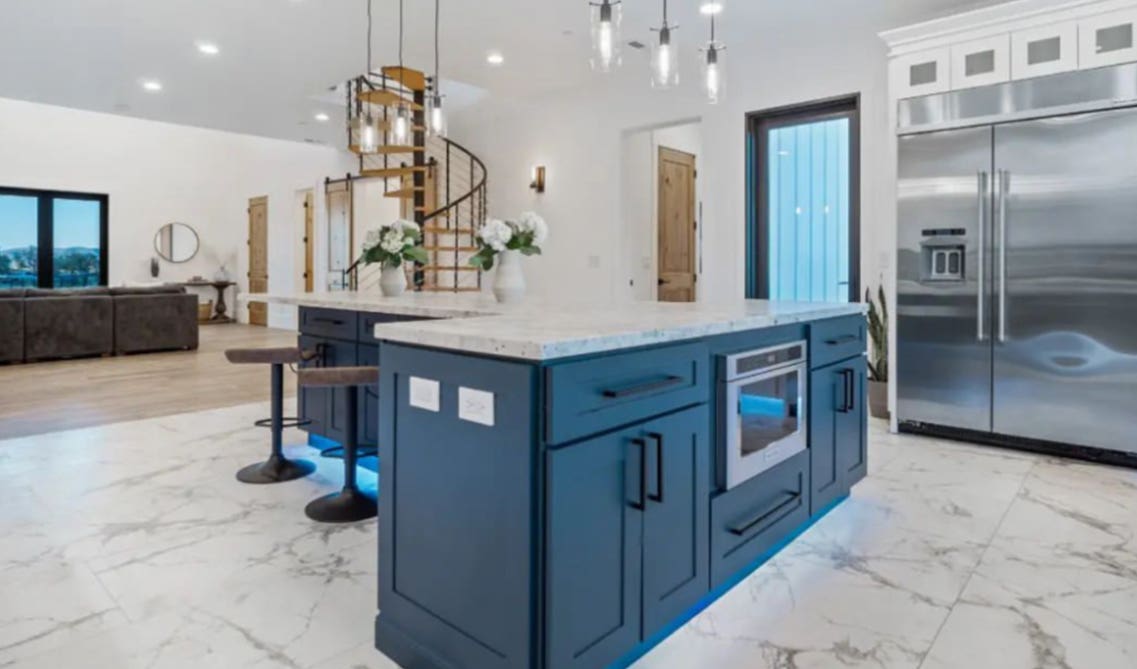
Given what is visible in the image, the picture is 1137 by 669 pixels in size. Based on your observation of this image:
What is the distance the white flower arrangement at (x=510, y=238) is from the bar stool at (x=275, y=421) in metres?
1.13

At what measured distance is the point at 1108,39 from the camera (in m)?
3.57

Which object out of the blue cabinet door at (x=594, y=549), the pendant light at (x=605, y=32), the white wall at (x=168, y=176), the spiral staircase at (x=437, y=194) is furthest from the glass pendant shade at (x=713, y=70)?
the white wall at (x=168, y=176)

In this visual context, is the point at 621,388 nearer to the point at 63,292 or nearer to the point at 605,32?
the point at 605,32

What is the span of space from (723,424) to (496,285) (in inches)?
53.5

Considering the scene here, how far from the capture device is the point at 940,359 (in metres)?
4.17

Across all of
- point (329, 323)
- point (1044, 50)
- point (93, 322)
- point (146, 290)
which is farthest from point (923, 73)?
point (93, 322)

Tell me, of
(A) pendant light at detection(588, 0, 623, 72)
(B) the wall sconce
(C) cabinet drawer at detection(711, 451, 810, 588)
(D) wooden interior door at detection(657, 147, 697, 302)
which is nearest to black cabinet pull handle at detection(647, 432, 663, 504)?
(C) cabinet drawer at detection(711, 451, 810, 588)

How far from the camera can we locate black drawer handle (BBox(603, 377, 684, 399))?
1580 millimetres

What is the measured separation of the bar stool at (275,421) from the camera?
3.37 m

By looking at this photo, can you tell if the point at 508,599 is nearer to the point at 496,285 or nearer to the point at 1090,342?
the point at 496,285

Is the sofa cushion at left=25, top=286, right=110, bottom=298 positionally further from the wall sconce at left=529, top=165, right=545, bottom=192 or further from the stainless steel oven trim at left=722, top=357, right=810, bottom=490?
the stainless steel oven trim at left=722, top=357, right=810, bottom=490

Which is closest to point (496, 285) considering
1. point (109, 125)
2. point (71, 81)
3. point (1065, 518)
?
point (1065, 518)

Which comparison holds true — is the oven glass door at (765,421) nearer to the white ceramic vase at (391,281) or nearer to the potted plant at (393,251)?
the potted plant at (393,251)

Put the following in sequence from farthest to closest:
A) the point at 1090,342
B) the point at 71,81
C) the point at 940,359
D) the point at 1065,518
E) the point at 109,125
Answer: the point at 109,125 < the point at 71,81 < the point at 940,359 < the point at 1090,342 < the point at 1065,518
